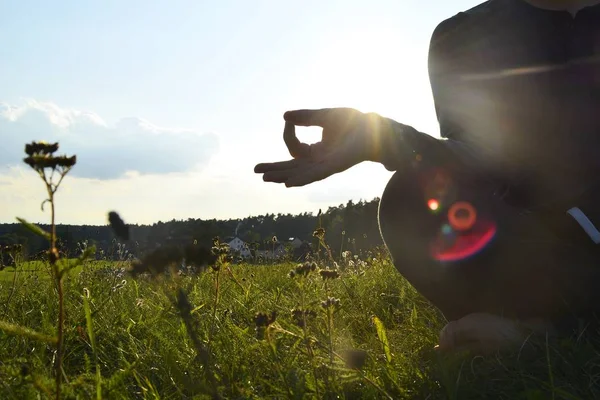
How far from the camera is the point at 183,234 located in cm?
133

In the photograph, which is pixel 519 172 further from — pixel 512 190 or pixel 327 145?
pixel 327 145

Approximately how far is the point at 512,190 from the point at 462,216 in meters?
0.26

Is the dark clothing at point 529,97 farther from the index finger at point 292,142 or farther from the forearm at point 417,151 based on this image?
the index finger at point 292,142

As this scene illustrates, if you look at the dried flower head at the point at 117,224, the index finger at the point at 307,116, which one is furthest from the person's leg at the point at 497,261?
the dried flower head at the point at 117,224

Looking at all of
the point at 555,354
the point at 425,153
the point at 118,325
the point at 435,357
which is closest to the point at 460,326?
the point at 435,357

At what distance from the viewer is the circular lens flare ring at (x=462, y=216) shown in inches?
90.7

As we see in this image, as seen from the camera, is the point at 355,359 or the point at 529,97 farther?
the point at 529,97

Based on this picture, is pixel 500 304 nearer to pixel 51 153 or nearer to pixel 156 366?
pixel 156 366

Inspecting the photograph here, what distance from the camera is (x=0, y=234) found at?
3.97 m

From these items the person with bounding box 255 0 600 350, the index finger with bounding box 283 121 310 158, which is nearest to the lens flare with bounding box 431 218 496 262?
the person with bounding box 255 0 600 350

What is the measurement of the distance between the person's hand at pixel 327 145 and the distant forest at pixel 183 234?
0.97ft

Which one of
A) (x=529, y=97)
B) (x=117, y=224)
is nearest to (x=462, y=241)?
(x=529, y=97)

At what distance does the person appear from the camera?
7.35 feet

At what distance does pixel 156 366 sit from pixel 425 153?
56.1 inches
